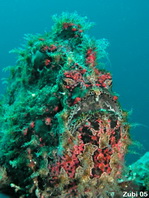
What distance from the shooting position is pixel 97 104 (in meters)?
3.25

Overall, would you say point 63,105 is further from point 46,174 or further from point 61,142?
point 46,174

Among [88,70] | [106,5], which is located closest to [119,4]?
[106,5]

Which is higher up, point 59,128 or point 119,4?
point 119,4

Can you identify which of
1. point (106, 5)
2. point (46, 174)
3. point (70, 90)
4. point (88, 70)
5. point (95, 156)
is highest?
point (106, 5)

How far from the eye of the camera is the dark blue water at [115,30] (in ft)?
194

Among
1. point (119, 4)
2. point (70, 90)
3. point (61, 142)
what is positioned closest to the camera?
point (61, 142)

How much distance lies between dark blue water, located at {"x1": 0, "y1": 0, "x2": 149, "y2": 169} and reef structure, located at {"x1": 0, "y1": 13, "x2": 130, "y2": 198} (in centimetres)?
4260

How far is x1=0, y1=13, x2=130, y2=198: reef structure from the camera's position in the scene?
10.4 feet

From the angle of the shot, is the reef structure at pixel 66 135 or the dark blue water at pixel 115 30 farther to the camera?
the dark blue water at pixel 115 30

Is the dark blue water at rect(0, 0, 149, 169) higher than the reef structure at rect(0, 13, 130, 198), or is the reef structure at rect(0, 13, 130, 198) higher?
the dark blue water at rect(0, 0, 149, 169)

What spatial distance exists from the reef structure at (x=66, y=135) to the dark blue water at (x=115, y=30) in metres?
42.6

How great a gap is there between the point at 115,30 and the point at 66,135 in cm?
9303

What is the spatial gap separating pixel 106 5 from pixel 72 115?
370ft

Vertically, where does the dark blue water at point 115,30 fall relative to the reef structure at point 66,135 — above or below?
above
